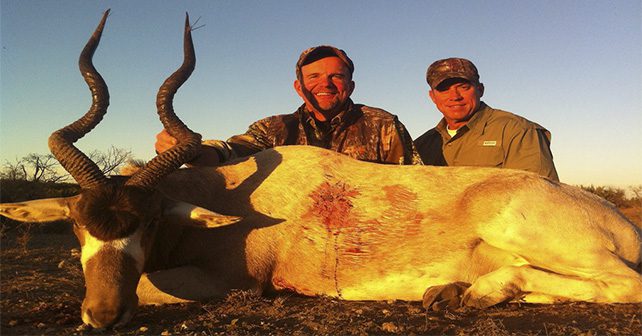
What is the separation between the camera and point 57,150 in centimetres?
413

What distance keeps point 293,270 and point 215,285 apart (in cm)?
69

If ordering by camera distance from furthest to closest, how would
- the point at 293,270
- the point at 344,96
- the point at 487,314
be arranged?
the point at 344,96
the point at 293,270
the point at 487,314

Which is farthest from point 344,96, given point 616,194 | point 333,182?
point 616,194

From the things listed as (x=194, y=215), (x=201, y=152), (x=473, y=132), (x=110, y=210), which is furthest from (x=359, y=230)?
(x=473, y=132)

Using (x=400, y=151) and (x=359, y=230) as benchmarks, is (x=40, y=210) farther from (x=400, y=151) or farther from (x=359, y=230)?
(x=400, y=151)

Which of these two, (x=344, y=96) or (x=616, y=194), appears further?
(x=616, y=194)

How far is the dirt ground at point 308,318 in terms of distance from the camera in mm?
3449

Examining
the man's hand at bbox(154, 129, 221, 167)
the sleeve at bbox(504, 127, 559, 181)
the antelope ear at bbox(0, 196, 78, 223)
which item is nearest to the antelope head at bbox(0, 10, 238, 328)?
the antelope ear at bbox(0, 196, 78, 223)

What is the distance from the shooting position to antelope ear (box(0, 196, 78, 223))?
406cm

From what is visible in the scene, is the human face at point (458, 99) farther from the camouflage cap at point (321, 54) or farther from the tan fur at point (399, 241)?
the tan fur at point (399, 241)

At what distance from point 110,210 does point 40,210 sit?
82cm

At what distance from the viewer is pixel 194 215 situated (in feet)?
13.7

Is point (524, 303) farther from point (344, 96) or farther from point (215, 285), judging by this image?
point (344, 96)

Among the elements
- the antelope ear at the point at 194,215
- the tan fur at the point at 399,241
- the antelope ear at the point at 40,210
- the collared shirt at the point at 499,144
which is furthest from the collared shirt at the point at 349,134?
the antelope ear at the point at 40,210
